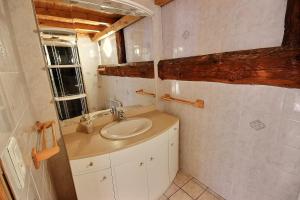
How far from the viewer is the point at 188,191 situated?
1545 mm

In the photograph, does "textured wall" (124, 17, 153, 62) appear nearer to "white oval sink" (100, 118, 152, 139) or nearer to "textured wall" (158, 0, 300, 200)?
"textured wall" (158, 0, 300, 200)

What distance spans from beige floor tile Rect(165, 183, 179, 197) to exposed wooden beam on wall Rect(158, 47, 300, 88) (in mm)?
1195

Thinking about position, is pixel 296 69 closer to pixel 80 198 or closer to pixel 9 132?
pixel 9 132

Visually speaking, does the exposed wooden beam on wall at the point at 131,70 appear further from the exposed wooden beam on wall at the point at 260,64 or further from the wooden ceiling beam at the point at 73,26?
the exposed wooden beam on wall at the point at 260,64

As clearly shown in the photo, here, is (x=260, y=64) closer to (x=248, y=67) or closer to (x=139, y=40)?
(x=248, y=67)

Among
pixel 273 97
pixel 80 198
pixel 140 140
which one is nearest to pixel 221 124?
pixel 273 97

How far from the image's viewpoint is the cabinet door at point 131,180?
43.8 inches

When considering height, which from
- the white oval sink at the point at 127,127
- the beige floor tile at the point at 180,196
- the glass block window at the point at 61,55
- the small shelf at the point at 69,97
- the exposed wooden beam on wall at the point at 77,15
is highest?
the exposed wooden beam on wall at the point at 77,15

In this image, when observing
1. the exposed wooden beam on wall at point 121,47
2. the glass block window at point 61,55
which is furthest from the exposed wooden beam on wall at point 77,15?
the glass block window at point 61,55

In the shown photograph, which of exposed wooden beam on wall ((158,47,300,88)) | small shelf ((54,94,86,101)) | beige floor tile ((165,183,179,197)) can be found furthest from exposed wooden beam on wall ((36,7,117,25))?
beige floor tile ((165,183,179,197))

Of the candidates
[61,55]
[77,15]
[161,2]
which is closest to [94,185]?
[61,55]

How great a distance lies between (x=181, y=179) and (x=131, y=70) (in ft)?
4.61

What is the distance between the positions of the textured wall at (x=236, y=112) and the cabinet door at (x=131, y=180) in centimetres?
68

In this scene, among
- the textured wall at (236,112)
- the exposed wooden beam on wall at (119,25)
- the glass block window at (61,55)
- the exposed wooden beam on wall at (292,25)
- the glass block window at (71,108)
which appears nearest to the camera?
the exposed wooden beam on wall at (292,25)
